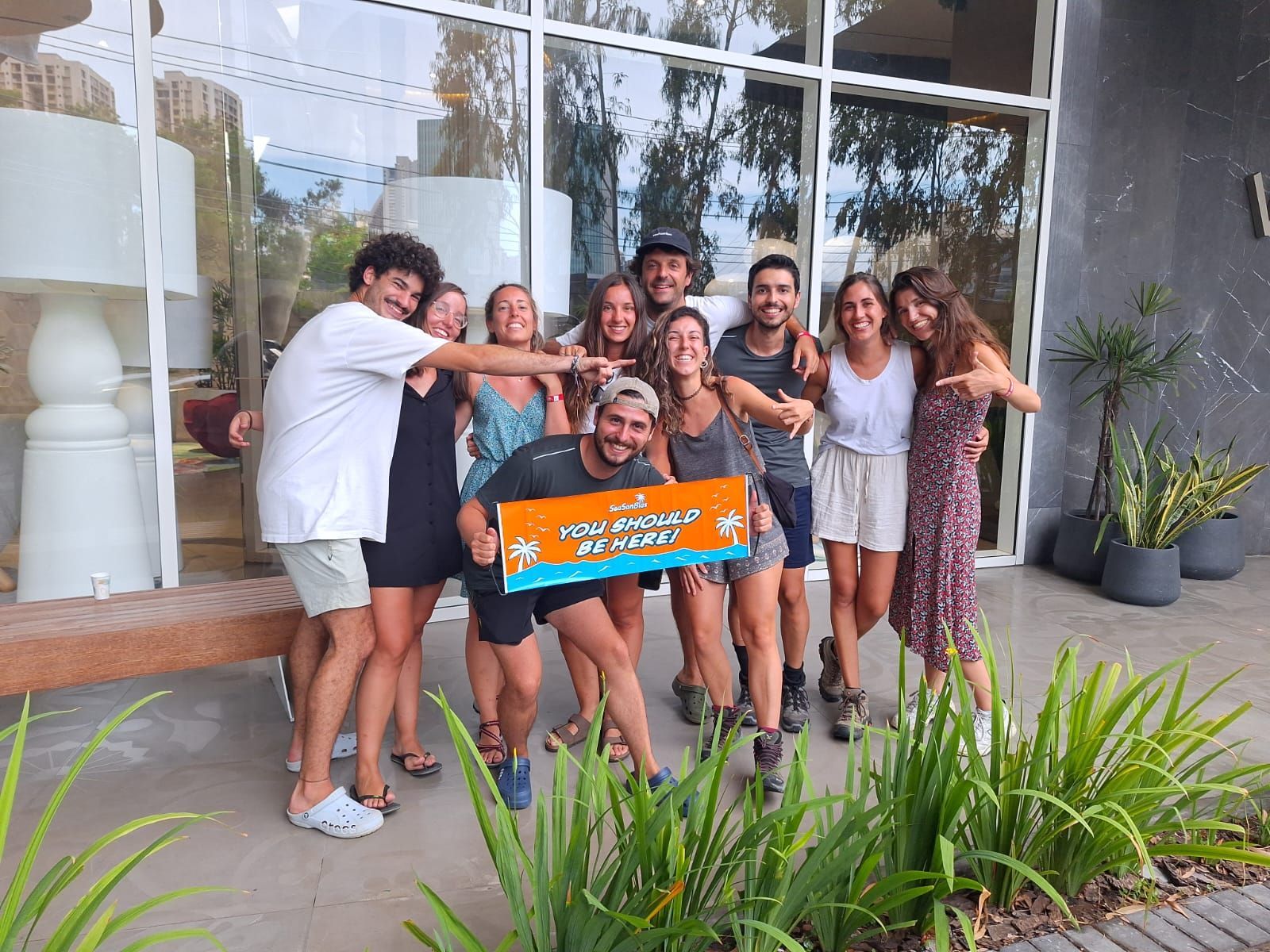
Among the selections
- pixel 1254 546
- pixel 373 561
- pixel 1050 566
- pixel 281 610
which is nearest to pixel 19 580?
pixel 281 610

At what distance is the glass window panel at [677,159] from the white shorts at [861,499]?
6.53ft

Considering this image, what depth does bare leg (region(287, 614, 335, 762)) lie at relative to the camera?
109 inches

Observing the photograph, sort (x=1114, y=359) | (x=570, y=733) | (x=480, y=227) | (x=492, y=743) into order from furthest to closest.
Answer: (x=1114, y=359), (x=480, y=227), (x=570, y=733), (x=492, y=743)

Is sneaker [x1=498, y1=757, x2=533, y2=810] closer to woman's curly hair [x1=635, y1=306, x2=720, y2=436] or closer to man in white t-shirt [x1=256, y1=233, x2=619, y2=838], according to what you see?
man in white t-shirt [x1=256, y1=233, x2=619, y2=838]

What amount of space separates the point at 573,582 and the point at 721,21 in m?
3.96

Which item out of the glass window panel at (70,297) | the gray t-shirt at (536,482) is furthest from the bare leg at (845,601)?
the glass window panel at (70,297)

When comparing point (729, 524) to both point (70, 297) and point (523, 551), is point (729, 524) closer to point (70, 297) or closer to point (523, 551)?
point (523, 551)

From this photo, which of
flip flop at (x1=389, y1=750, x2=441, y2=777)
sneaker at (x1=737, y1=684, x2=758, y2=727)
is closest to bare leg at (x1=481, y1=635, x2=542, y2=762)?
flip flop at (x1=389, y1=750, x2=441, y2=777)

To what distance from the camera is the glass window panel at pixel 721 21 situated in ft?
15.7

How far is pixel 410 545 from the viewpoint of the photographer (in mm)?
2629

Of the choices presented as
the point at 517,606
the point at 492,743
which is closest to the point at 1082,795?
the point at 517,606

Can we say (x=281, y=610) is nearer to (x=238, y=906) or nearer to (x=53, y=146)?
(x=238, y=906)

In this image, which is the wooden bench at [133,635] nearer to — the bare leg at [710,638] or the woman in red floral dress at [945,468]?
the bare leg at [710,638]

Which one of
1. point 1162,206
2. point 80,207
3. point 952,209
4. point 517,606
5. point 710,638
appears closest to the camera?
point 517,606
